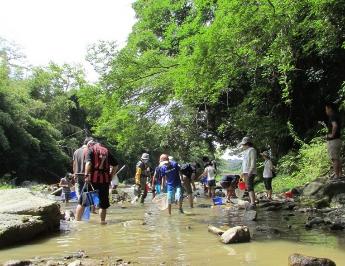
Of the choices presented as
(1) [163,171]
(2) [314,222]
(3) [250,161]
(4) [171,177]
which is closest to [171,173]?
(4) [171,177]

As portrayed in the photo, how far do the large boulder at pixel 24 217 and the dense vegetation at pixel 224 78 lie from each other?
606 cm

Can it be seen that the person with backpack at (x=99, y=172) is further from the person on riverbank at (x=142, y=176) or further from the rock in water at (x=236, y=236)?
the person on riverbank at (x=142, y=176)

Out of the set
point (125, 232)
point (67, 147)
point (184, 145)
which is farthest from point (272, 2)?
point (67, 147)

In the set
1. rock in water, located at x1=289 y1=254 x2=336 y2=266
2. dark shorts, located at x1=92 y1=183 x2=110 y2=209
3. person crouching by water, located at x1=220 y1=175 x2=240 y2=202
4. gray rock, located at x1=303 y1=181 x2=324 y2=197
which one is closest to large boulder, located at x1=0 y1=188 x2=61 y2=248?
dark shorts, located at x1=92 y1=183 x2=110 y2=209

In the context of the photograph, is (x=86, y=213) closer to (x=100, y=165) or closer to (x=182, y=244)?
Answer: (x=100, y=165)

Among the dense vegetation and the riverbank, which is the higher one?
the dense vegetation

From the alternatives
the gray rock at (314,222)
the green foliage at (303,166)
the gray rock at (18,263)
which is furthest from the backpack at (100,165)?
the green foliage at (303,166)

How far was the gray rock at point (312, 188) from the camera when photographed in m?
11.2

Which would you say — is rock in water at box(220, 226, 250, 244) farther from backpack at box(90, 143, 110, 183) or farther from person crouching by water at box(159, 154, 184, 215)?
person crouching by water at box(159, 154, 184, 215)

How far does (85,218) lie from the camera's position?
920cm

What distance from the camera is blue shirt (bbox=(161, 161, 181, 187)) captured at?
37.1ft

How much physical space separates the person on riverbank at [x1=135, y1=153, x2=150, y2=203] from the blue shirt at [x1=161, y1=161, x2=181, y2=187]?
429cm

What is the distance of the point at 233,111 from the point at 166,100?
3.29 meters

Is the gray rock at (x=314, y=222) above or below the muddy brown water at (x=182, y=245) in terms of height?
above
